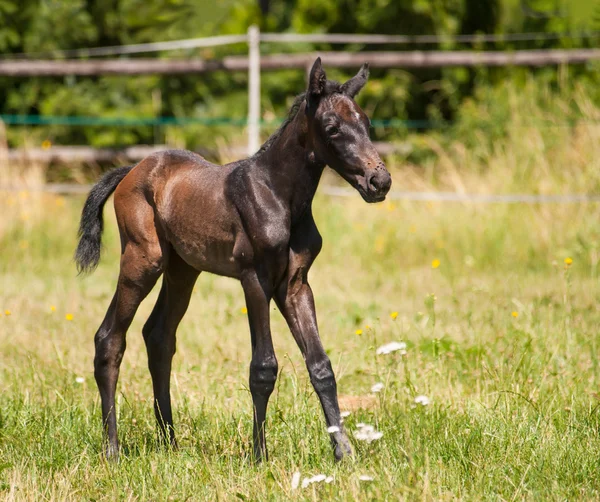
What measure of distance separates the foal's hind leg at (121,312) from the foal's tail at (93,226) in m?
0.33

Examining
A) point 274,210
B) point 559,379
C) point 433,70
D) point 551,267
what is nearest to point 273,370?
point 274,210

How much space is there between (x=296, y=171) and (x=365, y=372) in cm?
190

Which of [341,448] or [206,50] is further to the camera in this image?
[206,50]

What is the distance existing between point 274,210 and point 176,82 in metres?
12.4

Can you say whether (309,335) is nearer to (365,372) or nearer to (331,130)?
(331,130)

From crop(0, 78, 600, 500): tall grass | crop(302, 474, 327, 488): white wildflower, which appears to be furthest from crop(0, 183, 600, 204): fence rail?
crop(302, 474, 327, 488): white wildflower

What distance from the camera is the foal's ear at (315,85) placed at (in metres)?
3.78

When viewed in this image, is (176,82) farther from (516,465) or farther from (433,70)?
(516,465)

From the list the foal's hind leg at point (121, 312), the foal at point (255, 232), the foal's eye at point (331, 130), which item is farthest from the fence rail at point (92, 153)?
the foal's eye at point (331, 130)

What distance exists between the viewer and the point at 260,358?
12.7 feet

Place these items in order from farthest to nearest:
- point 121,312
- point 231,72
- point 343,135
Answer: point 231,72
point 121,312
point 343,135

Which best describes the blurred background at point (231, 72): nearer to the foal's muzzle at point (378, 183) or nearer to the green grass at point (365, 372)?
the green grass at point (365, 372)

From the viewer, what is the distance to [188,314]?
7309mm

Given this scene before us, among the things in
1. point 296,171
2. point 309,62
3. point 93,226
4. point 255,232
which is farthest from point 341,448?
point 309,62
